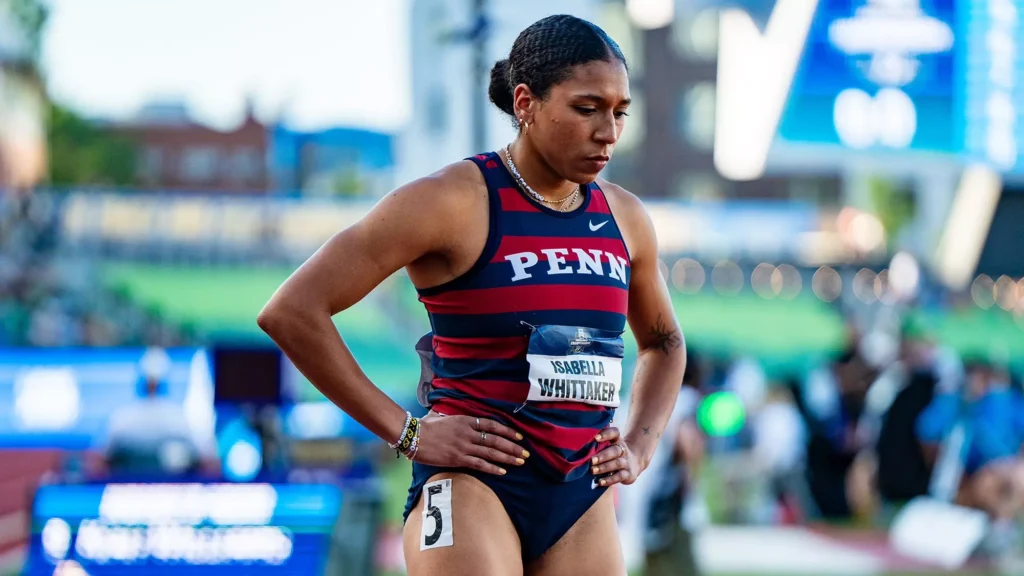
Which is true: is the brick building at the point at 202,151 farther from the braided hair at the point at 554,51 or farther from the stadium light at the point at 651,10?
the braided hair at the point at 554,51

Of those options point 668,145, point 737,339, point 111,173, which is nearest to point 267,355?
point 737,339

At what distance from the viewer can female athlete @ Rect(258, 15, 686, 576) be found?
113 inches

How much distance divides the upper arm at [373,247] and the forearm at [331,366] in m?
0.05

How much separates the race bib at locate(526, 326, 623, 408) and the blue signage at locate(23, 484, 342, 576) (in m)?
3.69

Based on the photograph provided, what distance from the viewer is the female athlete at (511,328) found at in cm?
286

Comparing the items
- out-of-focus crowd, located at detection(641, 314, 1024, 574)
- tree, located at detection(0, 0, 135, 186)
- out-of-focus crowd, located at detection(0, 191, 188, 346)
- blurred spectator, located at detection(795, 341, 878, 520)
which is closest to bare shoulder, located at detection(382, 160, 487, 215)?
out-of-focus crowd, located at detection(641, 314, 1024, 574)

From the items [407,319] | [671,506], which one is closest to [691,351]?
[671,506]

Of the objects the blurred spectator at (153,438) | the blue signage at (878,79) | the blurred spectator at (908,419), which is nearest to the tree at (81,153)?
the blurred spectator at (908,419)

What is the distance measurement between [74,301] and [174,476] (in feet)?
74.0

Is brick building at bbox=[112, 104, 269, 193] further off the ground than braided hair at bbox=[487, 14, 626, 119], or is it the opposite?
brick building at bbox=[112, 104, 269, 193]

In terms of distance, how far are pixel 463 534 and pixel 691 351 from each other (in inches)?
283

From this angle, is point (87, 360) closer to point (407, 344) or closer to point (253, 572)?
point (253, 572)

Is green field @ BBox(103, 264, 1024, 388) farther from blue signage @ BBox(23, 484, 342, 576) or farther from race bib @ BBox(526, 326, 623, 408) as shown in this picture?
race bib @ BBox(526, 326, 623, 408)

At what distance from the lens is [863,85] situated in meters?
10.2
